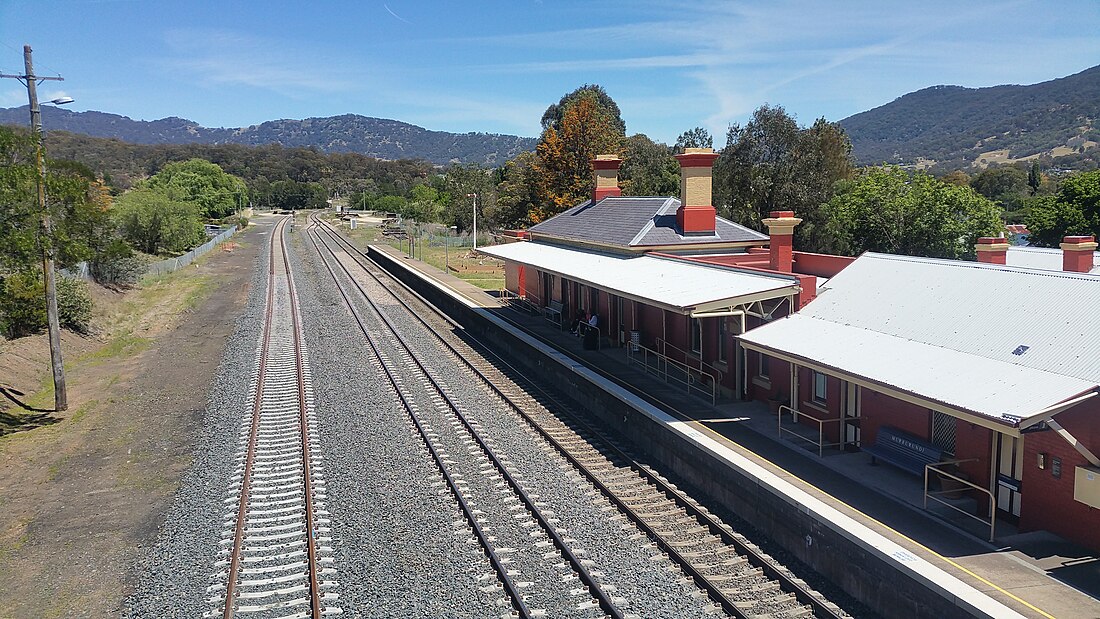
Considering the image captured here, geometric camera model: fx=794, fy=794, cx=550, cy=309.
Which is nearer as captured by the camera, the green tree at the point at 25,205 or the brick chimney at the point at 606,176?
the green tree at the point at 25,205

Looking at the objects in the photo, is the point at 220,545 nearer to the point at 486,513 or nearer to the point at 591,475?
the point at 486,513

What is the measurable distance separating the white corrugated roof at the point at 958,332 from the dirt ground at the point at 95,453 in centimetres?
1074

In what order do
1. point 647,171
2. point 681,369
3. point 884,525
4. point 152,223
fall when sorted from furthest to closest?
point 647,171
point 152,223
point 681,369
point 884,525

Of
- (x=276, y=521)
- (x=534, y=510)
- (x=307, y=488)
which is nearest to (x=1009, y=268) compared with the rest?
(x=534, y=510)

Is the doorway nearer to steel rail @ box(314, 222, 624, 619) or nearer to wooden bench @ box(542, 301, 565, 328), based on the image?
steel rail @ box(314, 222, 624, 619)

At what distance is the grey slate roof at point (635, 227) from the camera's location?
23469 mm

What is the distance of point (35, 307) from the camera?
87.4ft

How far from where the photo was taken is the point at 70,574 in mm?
10633

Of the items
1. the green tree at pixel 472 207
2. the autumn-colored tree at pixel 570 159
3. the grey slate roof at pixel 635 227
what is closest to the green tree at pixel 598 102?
the green tree at pixel 472 207

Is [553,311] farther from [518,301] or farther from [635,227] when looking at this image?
[635,227]

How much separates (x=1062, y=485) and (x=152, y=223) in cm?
5995

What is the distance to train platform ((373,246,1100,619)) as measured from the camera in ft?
27.7

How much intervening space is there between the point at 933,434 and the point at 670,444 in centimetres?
455

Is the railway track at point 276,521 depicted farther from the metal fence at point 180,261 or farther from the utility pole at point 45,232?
the metal fence at point 180,261
